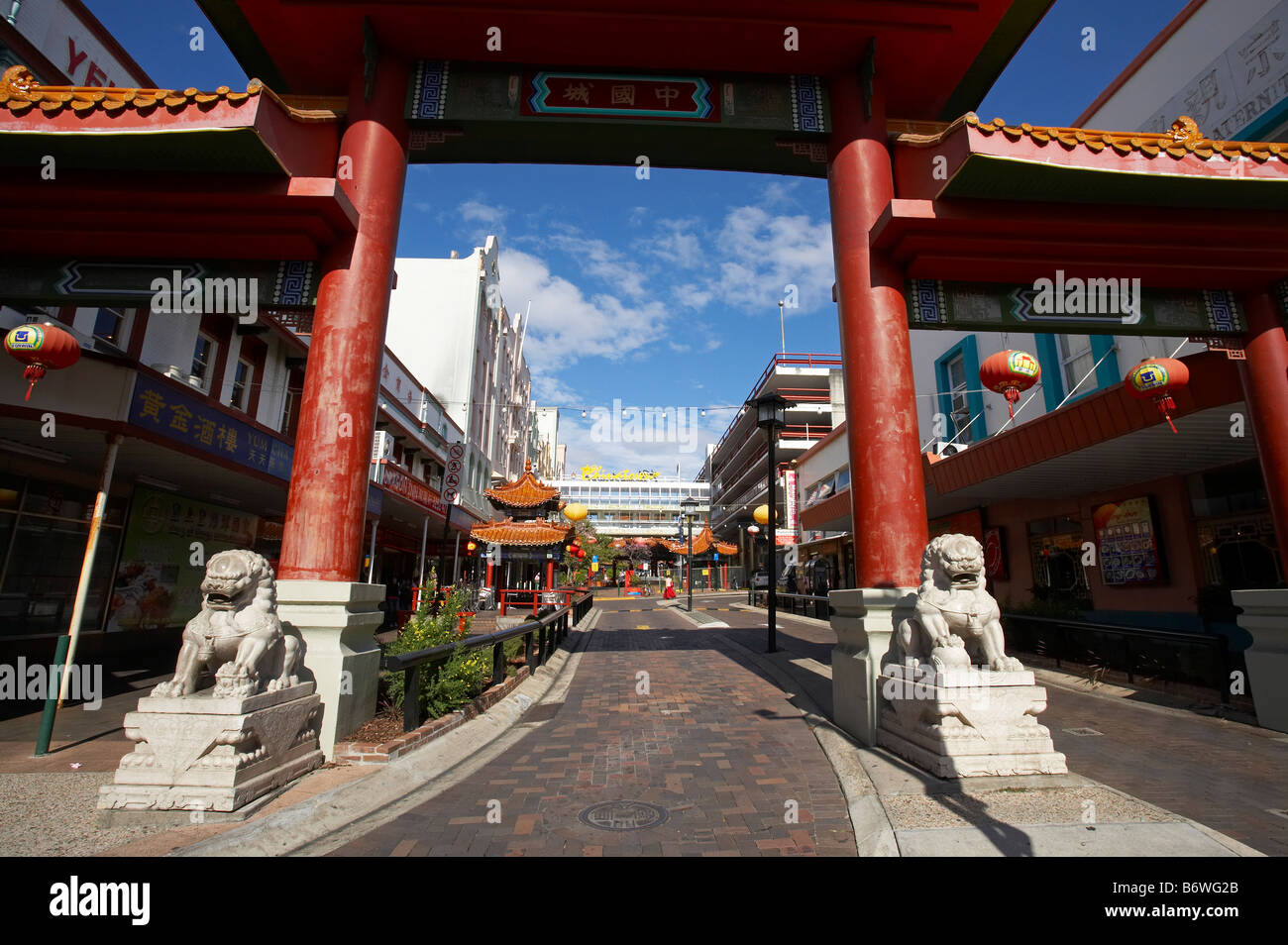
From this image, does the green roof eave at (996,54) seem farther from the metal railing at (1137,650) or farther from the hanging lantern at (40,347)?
the hanging lantern at (40,347)

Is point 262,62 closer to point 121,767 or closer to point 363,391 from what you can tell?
point 363,391

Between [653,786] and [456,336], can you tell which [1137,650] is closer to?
[653,786]

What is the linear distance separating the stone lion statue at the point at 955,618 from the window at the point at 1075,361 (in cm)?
1015

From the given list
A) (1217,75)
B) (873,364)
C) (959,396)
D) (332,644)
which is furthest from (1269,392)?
(332,644)

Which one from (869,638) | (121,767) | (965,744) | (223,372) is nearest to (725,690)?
(869,638)

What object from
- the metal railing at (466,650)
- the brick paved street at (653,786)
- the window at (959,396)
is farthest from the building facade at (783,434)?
the brick paved street at (653,786)

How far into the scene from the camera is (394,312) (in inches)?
1168

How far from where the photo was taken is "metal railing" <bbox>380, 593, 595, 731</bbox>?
559cm

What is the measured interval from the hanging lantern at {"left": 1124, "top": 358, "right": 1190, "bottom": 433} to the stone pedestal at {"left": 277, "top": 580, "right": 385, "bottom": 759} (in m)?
9.38

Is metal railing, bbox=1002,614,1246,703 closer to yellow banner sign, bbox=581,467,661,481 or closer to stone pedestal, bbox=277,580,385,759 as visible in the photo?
stone pedestal, bbox=277,580,385,759

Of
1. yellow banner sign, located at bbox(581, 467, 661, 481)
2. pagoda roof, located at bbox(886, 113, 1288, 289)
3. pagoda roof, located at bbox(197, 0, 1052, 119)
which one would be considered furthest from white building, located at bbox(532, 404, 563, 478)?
pagoda roof, located at bbox(886, 113, 1288, 289)

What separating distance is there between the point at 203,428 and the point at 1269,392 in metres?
15.1

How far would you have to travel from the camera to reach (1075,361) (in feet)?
40.8
